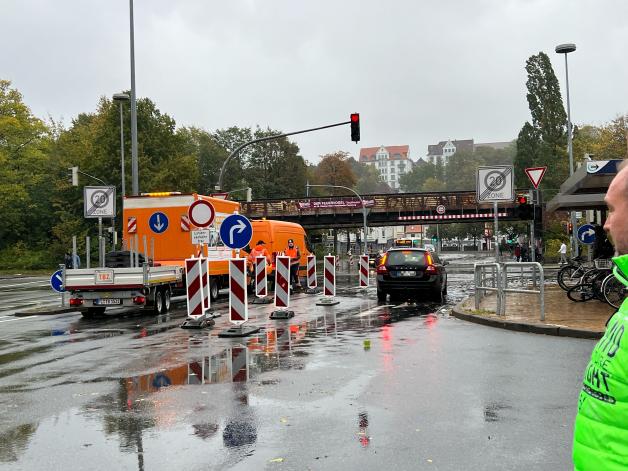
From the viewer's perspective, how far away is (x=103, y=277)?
1641 cm

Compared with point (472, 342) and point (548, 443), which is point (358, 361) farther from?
point (548, 443)

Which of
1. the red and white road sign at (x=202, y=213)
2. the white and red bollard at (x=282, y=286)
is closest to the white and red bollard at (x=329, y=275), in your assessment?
the white and red bollard at (x=282, y=286)

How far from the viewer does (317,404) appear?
21.5 ft

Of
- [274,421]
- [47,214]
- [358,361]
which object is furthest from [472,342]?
[47,214]

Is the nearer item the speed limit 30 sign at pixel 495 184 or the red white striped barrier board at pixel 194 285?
the red white striped barrier board at pixel 194 285

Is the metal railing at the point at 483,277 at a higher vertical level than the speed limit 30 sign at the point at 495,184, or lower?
lower

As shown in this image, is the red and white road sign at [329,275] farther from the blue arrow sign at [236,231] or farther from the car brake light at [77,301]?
the car brake light at [77,301]

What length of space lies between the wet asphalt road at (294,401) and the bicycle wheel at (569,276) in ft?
23.6

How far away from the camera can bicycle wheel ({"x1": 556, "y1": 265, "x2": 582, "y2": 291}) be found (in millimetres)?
18375

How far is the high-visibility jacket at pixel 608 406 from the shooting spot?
184 centimetres

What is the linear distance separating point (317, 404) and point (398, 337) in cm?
509

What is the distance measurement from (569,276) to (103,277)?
12.9m

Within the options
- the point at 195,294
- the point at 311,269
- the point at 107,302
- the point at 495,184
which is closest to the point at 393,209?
A: the point at 311,269

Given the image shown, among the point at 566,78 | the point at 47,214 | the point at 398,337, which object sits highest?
the point at 566,78
